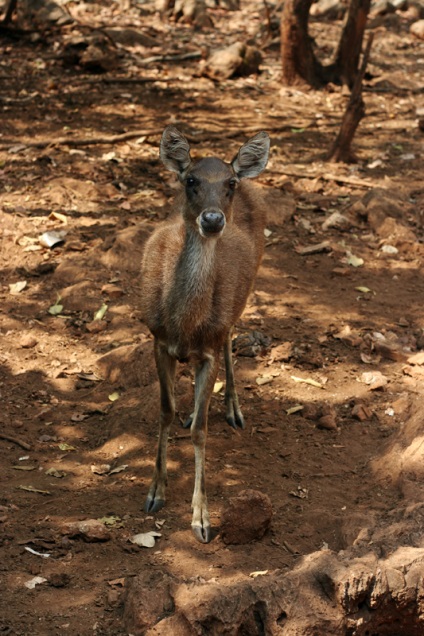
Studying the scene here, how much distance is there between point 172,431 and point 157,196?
4.29 metres

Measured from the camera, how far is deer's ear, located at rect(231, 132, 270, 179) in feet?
19.3

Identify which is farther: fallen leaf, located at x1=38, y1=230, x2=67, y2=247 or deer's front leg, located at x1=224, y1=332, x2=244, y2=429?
fallen leaf, located at x1=38, y1=230, x2=67, y2=247

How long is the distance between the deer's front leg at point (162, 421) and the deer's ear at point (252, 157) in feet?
4.21

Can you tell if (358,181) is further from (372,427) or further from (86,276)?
(372,427)

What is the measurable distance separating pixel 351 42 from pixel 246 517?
10630 mm

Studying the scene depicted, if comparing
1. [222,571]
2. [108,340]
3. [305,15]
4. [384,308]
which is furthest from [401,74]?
[222,571]

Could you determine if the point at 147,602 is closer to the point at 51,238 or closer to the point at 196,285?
the point at 196,285

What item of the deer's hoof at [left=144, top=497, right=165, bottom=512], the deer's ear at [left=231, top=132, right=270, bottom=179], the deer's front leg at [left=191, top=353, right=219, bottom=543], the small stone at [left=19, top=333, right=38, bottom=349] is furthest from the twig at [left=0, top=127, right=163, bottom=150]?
the deer's hoof at [left=144, top=497, right=165, bottom=512]

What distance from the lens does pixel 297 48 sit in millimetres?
14125

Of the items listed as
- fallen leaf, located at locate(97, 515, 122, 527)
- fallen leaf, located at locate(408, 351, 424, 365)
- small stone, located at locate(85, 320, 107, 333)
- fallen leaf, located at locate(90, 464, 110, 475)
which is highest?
fallen leaf, located at locate(97, 515, 122, 527)

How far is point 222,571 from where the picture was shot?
4.87 meters

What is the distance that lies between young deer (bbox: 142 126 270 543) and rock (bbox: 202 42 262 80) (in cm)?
912

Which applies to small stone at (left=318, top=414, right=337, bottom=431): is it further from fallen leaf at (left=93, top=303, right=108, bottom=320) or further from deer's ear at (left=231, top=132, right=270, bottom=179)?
fallen leaf at (left=93, top=303, right=108, bottom=320)

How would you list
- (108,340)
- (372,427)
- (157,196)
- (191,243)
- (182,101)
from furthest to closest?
1. (182,101)
2. (157,196)
3. (108,340)
4. (372,427)
5. (191,243)
